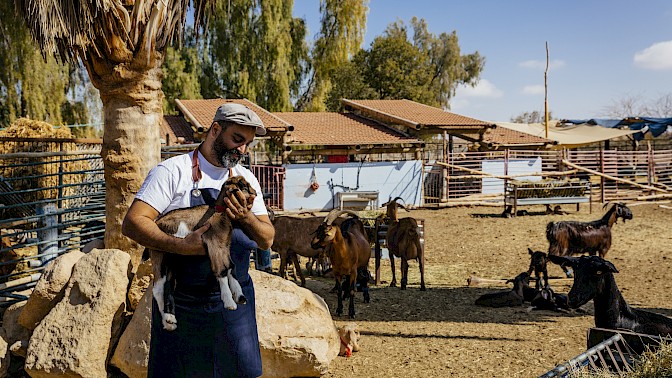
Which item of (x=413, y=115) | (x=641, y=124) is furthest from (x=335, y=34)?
(x=641, y=124)

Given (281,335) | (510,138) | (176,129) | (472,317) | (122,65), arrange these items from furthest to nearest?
(510,138) < (176,129) < (472,317) < (122,65) < (281,335)

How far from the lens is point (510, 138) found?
3055 cm

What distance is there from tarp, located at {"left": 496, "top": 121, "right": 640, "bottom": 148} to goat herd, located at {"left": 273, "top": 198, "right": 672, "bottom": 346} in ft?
62.6

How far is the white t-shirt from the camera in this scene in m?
2.88

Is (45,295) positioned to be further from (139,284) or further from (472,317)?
(472,317)

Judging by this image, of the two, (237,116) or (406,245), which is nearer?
(237,116)

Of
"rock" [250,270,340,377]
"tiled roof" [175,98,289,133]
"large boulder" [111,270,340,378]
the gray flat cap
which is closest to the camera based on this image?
the gray flat cap

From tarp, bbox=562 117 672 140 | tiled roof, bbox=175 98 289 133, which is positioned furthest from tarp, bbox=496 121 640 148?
tiled roof, bbox=175 98 289 133

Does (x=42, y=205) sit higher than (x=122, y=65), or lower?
lower

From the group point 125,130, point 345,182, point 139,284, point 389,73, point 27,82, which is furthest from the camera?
point 389,73

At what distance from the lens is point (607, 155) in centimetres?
2650

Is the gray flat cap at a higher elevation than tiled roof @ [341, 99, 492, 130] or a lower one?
lower

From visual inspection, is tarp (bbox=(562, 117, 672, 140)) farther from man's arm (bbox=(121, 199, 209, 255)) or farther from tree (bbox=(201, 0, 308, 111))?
man's arm (bbox=(121, 199, 209, 255))

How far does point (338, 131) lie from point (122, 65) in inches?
771
